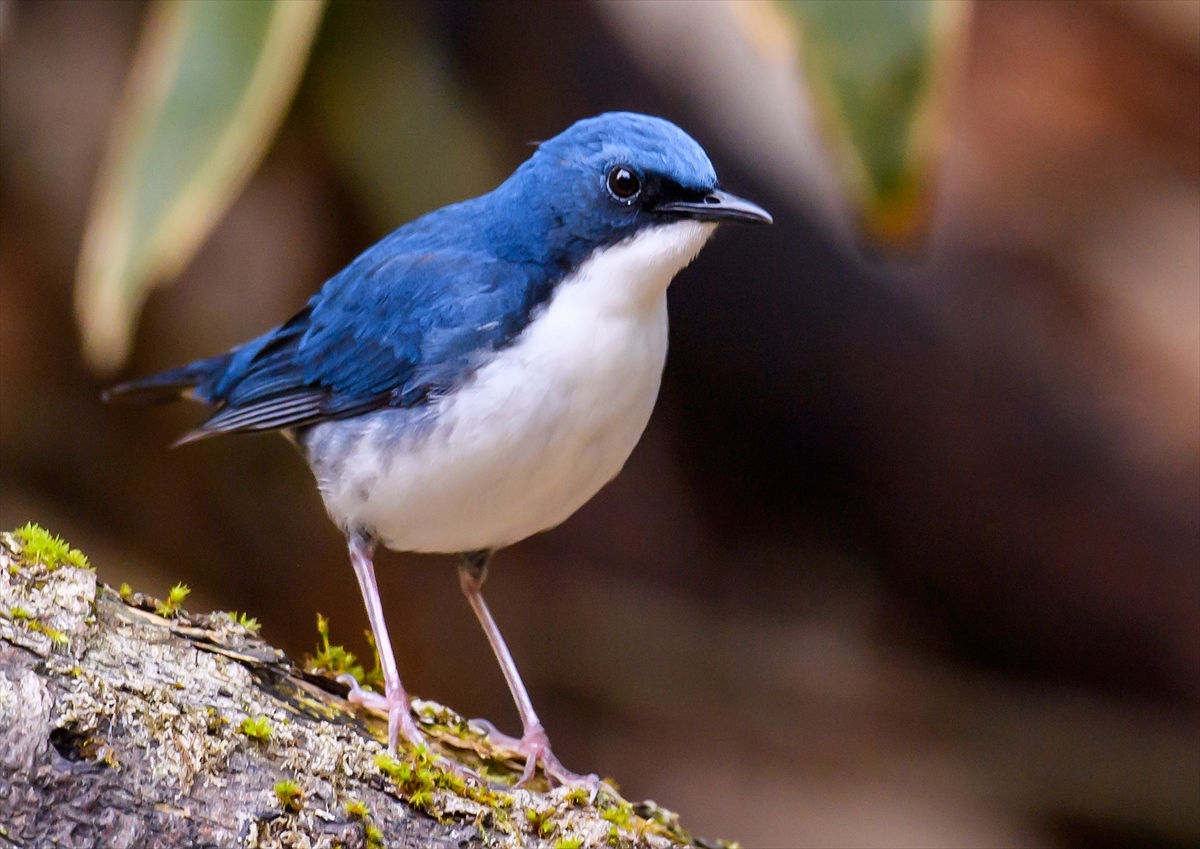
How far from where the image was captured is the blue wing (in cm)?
277

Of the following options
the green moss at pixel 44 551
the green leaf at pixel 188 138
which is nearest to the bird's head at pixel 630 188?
the green leaf at pixel 188 138

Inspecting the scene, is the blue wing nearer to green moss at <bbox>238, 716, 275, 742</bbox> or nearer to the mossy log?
the mossy log

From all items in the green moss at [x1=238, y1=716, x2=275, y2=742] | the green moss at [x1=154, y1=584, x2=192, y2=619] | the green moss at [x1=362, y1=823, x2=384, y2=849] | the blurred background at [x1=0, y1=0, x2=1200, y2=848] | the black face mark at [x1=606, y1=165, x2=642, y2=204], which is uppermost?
the blurred background at [x1=0, y1=0, x2=1200, y2=848]

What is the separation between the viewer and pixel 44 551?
2.34 m

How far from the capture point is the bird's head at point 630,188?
2.73m

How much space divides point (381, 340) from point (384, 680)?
2.77 ft

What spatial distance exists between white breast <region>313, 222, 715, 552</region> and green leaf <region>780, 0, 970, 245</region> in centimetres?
44

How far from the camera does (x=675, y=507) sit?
5539mm

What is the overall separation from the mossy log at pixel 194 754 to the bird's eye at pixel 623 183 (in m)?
1.29

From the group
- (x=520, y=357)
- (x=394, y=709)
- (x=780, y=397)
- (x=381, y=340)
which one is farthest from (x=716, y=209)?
(x=780, y=397)

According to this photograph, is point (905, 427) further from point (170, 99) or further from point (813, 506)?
point (170, 99)

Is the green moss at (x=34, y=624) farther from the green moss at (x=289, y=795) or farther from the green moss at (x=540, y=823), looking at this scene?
the green moss at (x=540, y=823)

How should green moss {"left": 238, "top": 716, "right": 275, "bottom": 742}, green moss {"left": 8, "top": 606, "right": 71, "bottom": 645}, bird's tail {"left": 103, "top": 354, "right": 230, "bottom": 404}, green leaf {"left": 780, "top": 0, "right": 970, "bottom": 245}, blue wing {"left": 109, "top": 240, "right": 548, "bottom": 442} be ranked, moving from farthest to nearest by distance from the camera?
bird's tail {"left": 103, "top": 354, "right": 230, "bottom": 404}
blue wing {"left": 109, "top": 240, "right": 548, "bottom": 442}
green leaf {"left": 780, "top": 0, "right": 970, "bottom": 245}
green moss {"left": 238, "top": 716, "right": 275, "bottom": 742}
green moss {"left": 8, "top": 606, "right": 71, "bottom": 645}

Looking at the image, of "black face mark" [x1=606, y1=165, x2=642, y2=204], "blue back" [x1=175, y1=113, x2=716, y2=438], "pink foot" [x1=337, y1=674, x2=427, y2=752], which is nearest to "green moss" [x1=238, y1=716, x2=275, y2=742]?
"pink foot" [x1=337, y1=674, x2=427, y2=752]
